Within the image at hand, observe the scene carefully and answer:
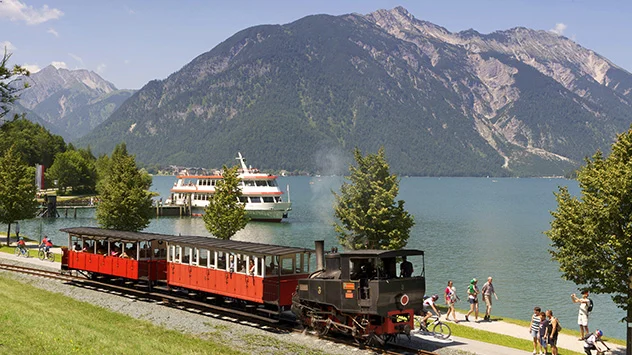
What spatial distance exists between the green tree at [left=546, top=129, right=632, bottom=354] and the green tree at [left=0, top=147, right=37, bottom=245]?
49.4 m

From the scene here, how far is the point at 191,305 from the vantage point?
31031 millimetres

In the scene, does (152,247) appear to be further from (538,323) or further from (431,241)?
(431,241)

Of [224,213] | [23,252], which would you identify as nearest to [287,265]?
[224,213]

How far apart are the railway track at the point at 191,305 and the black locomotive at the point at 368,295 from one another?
626mm

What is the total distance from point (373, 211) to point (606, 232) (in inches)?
519

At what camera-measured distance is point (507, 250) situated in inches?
3150

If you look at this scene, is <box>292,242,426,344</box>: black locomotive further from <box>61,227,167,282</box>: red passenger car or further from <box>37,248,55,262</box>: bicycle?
<box>37,248,55,262</box>: bicycle

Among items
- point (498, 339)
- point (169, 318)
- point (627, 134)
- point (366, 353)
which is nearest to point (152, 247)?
point (169, 318)

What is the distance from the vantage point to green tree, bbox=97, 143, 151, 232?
178ft

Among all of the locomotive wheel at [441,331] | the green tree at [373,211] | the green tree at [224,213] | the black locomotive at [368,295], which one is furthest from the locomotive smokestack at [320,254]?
the green tree at [224,213]

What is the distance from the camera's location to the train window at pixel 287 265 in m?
27.2

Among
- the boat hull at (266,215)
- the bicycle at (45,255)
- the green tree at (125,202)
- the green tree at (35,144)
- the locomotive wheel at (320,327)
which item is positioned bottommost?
the locomotive wheel at (320,327)

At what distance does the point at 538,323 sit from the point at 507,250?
5901 centimetres

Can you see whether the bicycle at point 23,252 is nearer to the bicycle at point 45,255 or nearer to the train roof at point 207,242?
the bicycle at point 45,255
